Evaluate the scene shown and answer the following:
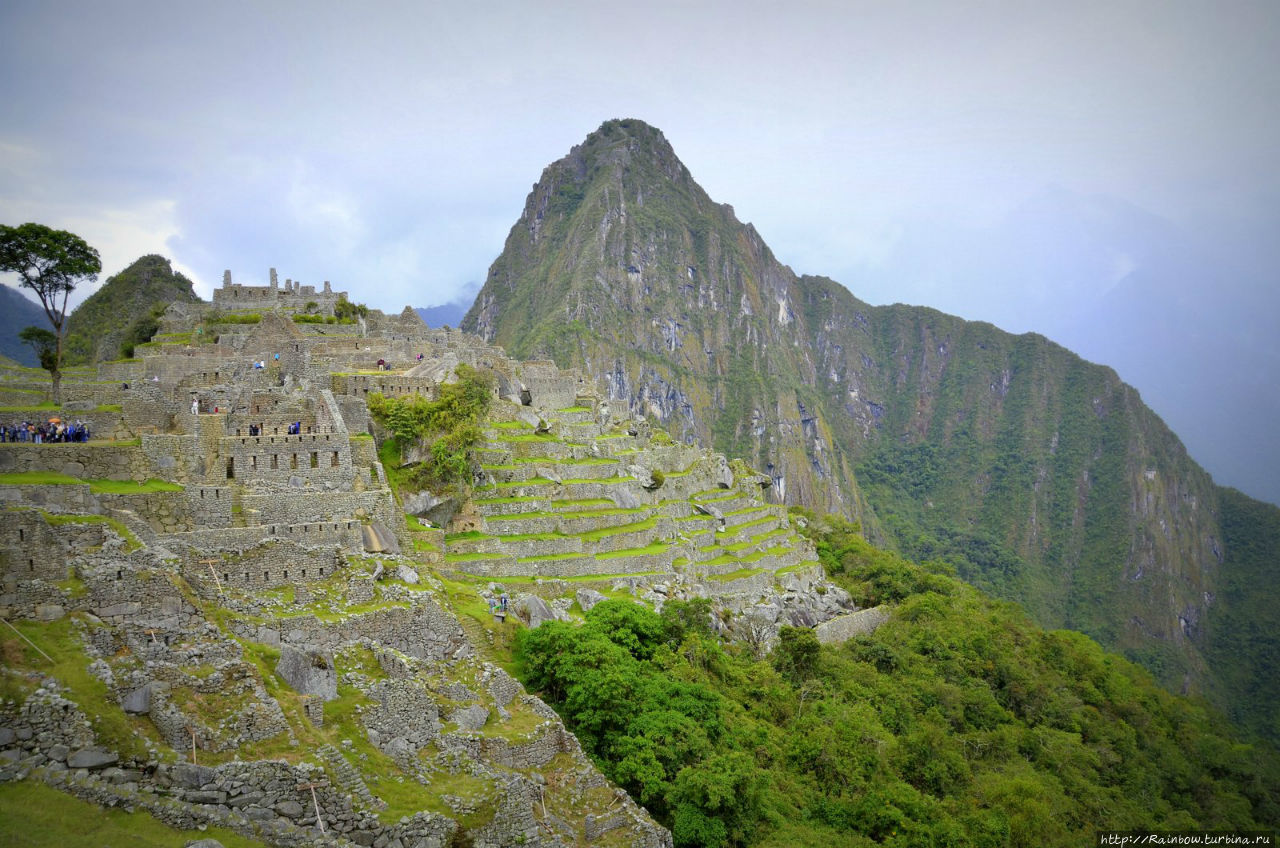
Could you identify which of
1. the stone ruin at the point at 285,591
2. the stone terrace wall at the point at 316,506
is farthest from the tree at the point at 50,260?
the stone terrace wall at the point at 316,506

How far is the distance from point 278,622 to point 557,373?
138ft

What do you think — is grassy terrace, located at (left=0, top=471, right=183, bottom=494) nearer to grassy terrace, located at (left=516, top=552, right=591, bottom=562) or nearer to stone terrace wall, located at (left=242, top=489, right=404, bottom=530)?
stone terrace wall, located at (left=242, top=489, right=404, bottom=530)

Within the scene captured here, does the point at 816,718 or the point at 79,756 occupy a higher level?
the point at 79,756

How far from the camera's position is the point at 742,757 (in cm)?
2214

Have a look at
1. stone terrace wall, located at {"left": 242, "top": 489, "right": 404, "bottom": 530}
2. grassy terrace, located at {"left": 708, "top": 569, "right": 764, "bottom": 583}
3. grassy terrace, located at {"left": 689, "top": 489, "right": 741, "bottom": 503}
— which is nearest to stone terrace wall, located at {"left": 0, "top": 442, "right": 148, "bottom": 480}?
stone terrace wall, located at {"left": 242, "top": 489, "right": 404, "bottom": 530}

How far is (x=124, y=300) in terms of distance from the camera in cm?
5428

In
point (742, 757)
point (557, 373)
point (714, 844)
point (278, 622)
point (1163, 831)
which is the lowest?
point (1163, 831)

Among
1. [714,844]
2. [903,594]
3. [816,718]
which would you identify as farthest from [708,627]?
[903,594]

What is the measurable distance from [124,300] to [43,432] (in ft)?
134

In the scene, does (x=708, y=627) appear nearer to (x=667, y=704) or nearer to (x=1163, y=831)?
(x=667, y=704)

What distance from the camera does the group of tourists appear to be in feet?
66.4

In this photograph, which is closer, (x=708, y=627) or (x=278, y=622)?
(x=278, y=622)

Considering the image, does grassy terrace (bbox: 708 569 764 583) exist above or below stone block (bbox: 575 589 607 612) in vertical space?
above

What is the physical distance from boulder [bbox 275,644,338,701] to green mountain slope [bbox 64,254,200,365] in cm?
3865
